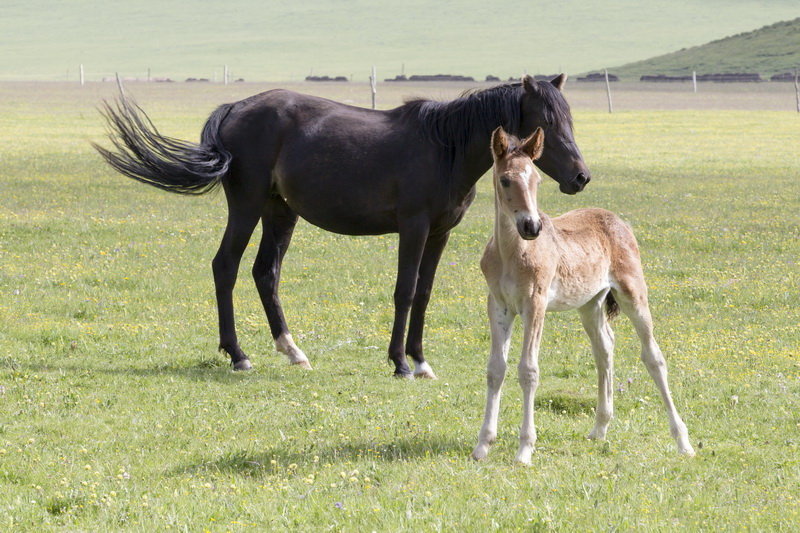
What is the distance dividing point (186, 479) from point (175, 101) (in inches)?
2569

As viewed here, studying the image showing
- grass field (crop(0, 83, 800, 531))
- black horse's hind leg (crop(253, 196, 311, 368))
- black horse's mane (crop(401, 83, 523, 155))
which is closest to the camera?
grass field (crop(0, 83, 800, 531))

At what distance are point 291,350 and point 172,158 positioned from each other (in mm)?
→ 2467

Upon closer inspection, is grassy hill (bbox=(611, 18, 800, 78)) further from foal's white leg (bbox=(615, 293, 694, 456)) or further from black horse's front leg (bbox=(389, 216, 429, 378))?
foal's white leg (bbox=(615, 293, 694, 456))

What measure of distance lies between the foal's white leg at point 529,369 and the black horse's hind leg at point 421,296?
3.12 m

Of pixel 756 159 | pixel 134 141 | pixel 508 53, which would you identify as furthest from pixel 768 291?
pixel 508 53

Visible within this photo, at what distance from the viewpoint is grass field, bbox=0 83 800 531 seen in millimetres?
6477

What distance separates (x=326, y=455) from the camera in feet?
25.1

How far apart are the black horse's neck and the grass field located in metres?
2.08

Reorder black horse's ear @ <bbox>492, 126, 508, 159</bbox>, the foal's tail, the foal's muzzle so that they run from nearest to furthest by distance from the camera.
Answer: the foal's muzzle → black horse's ear @ <bbox>492, 126, 508, 159</bbox> → the foal's tail

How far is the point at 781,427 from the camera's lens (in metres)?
8.32

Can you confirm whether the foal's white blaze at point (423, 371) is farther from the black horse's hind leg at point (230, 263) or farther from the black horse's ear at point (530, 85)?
the black horse's ear at point (530, 85)

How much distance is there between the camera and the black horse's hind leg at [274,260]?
11.3 m

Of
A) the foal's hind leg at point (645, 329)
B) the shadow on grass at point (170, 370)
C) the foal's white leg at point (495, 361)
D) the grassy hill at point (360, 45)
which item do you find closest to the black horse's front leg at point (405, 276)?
the shadow on grass at point (170, 370)

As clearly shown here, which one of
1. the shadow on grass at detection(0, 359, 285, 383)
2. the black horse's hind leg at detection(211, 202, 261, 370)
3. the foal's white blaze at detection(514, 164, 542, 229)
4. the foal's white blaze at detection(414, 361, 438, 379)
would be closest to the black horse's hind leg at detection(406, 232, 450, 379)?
the foal's white blaze at detection(414, 361, 438, 379)
